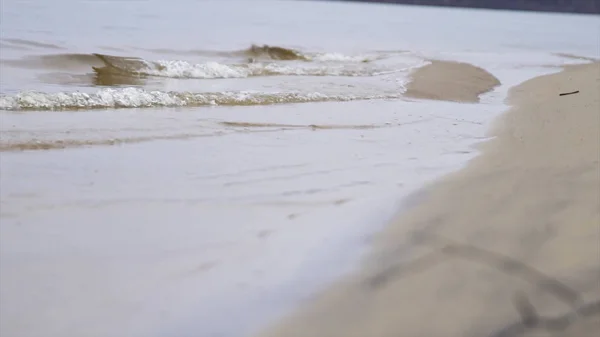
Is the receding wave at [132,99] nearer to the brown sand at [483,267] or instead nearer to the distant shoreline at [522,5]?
the brown sand at [483,267]

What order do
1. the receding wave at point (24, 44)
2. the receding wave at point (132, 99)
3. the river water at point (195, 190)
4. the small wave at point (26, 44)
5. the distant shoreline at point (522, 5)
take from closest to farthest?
the river water at point (195, 190), the receding wave at point (132, 99), the receding wave at point (24, 44), the small wave at point (26, 44), the distant shoreline at point (522, 5)

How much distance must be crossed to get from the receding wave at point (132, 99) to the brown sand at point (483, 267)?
13.5ft

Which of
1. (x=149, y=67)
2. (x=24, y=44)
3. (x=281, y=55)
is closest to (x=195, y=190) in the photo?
(x=149, y=67)

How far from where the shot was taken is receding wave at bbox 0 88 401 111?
6707mm

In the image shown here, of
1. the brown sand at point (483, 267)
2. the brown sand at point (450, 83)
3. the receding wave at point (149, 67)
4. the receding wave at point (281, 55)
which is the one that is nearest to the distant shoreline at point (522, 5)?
the receding wave at point (281, 55)

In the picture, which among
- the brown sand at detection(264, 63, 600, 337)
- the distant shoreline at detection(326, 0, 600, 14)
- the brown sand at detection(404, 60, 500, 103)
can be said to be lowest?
the brown sand at detection(404, 60, 500, 103)

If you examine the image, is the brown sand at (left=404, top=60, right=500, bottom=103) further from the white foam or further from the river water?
the white foam

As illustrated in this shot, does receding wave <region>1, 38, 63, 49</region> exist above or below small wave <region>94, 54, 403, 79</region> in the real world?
above

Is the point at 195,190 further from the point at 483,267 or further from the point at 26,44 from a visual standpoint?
the point at 26,44

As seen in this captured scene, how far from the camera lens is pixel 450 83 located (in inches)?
423

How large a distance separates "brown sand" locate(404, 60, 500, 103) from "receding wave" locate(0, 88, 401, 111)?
1.88 meters

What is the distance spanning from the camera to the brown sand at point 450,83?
30.4ft

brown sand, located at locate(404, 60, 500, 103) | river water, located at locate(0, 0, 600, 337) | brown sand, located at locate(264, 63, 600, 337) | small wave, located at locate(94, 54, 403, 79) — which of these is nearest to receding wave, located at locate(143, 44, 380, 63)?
brown sand, located at locate(404, 60, 500, 103)

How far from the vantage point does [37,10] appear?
71.6 ft
